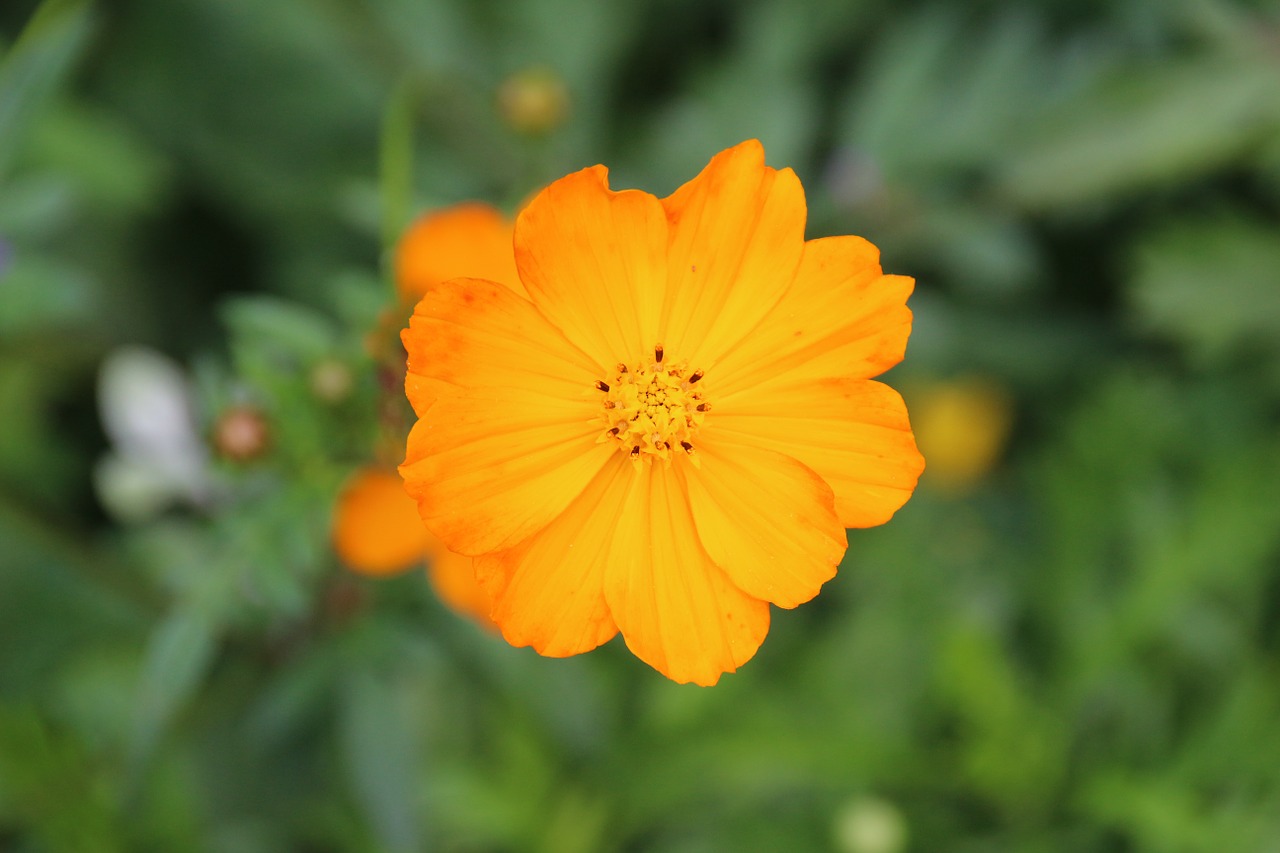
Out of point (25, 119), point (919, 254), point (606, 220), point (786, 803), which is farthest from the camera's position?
point (919, 254)

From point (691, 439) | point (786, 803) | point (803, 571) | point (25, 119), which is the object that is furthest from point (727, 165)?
point (786, 803)

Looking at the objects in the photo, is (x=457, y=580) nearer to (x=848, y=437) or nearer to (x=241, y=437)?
(x=241, y=437)

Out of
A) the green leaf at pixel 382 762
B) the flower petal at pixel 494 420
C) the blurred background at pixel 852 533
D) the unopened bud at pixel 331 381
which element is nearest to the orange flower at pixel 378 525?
the unopened bud at pixel 331 381

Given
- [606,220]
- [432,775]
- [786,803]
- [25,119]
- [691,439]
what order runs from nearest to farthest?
1. [606,220]
2. [691,439]
3. [25,119]
4. [432,775]
5. [786,803]

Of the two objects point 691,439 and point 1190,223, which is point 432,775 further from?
point 1190,223

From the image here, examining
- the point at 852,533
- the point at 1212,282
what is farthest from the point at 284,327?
the point at 1212,282

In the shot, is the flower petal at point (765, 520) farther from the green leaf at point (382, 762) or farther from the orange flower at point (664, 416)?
the green leaf at point (382, 762)
